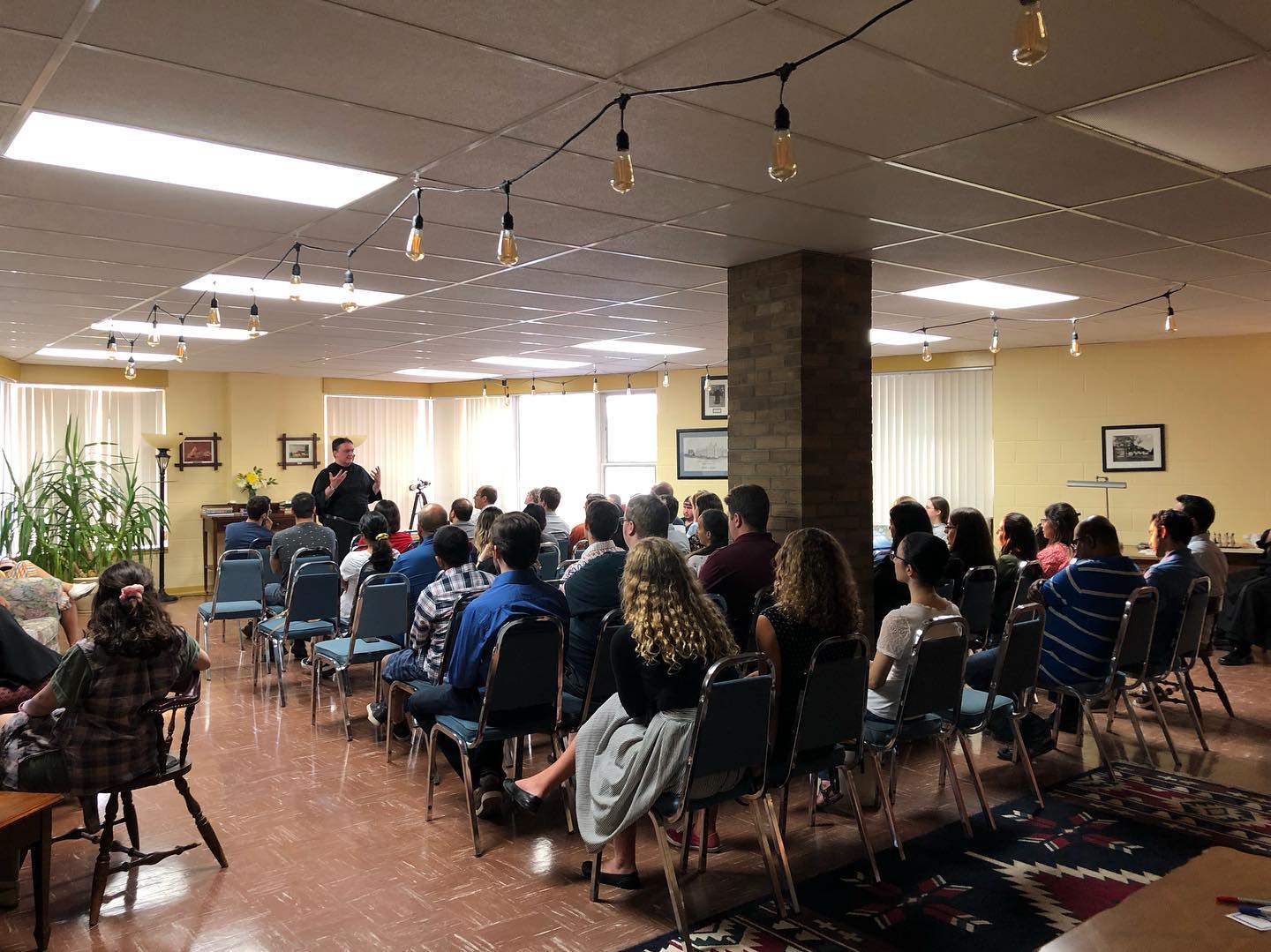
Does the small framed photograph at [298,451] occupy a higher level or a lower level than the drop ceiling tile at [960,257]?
lower

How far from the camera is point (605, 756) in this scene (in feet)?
9.96

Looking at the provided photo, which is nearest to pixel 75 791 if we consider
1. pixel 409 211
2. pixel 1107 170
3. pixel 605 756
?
pixel 605 756

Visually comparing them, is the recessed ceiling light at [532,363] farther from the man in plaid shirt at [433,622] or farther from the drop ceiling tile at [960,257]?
the man in plaid shirt at [433,622]

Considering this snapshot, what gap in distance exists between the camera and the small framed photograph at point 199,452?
11.8 metres

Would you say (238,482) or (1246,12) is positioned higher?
(1246,12)

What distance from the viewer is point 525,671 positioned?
3625 millimetres

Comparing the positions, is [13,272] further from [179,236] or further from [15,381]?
[15,381]

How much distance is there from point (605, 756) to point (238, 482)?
10315 mm

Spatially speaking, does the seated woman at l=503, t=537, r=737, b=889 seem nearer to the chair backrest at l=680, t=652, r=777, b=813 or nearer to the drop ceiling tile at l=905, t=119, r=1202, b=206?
the chair backrest at l=680, t=652, r=777, b=813

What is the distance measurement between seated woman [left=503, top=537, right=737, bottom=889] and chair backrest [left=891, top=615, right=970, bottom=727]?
0.76 m

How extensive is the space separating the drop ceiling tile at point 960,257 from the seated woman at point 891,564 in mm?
1396

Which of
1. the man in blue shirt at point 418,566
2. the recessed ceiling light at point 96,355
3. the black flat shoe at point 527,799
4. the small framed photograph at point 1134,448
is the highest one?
the recessed ceiling light at point 96,355

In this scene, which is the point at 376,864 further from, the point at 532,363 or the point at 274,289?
the point at 532,363

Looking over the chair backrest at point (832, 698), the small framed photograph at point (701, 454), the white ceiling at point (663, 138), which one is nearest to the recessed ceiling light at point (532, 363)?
the small framed photograph at point (701, 454)
